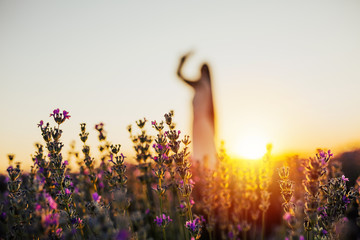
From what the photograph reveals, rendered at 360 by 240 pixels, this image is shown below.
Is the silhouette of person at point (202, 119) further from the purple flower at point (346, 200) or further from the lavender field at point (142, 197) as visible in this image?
the purple flower at point (346, 200)

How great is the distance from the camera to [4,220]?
2.80 m

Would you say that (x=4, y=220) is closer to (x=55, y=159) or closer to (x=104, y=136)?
(x=55, y=159)

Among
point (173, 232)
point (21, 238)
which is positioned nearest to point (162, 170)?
point (21, 238)

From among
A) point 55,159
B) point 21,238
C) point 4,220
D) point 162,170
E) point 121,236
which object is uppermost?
point 55,159

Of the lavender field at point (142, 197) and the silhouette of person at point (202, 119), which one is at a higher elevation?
the silhouette of person at point (202, 119)

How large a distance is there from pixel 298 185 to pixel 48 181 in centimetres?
458

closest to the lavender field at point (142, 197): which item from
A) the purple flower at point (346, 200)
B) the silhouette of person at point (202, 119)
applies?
the purple flower at point (346, 200)

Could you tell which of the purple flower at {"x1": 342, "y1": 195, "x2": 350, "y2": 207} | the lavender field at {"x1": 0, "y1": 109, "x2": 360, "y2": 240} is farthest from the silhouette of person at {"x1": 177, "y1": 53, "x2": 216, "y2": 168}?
the purple flower at {"x1": 342, "y1": 195, "x2": 350, "y2": 207}

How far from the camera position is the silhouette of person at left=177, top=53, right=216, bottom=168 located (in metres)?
12.0

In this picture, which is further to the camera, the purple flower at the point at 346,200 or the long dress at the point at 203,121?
the long dress at the point at 203,121

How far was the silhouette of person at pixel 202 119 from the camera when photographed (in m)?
12.0

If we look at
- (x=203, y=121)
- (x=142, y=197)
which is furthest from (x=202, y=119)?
(x=142, y=197)

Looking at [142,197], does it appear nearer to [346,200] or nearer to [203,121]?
[346,200]

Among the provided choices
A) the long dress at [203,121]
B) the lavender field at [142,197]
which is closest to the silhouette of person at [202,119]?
the long dress at [203,121]
